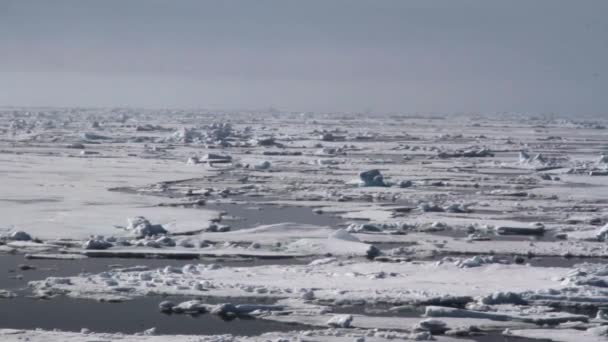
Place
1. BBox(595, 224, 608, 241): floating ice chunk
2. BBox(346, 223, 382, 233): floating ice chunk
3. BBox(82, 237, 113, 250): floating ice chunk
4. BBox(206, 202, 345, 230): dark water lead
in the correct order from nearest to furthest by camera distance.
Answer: BBox(82, 237, 113, 250): floating ice chunk
BBox(595, 224, 608, 241): floating ice chunk
BBox(346, 223, 382, 233): floating ice chunk
BBox(206, 202, 345, 230): dark water lead

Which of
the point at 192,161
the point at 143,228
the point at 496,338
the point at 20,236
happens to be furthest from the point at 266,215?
the point at 192,161

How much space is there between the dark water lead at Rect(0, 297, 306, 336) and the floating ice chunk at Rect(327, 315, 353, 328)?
282 millimetres

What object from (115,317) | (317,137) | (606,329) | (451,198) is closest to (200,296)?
(115,317)

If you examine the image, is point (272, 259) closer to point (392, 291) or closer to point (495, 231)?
point (392, 291)

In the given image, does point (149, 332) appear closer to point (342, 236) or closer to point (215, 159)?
point (342, 236)

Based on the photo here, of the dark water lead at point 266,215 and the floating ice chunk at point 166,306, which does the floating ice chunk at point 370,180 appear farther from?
the floating ice chunk at point 166,306

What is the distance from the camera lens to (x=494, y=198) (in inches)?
760

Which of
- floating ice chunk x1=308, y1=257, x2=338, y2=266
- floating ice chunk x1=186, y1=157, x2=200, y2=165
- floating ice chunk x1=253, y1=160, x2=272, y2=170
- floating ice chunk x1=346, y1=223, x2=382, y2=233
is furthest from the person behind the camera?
floating ice chunk x1=186, y1=157, x2=200, y2=165

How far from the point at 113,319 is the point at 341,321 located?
6.79 feet

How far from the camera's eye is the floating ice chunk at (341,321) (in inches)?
340

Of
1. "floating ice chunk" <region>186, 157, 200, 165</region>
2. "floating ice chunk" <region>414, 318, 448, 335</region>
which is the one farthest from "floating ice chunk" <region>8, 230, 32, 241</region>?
"floating ice chunk" <region>186, 157, 200, 165</region>

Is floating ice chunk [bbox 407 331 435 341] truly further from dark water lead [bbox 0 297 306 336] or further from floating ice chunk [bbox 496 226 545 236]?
floating ice chunk [bbox 496 226 545 236]

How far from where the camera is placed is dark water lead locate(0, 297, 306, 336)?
8.59 m

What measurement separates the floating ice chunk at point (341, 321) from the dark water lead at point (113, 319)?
0.28 m
